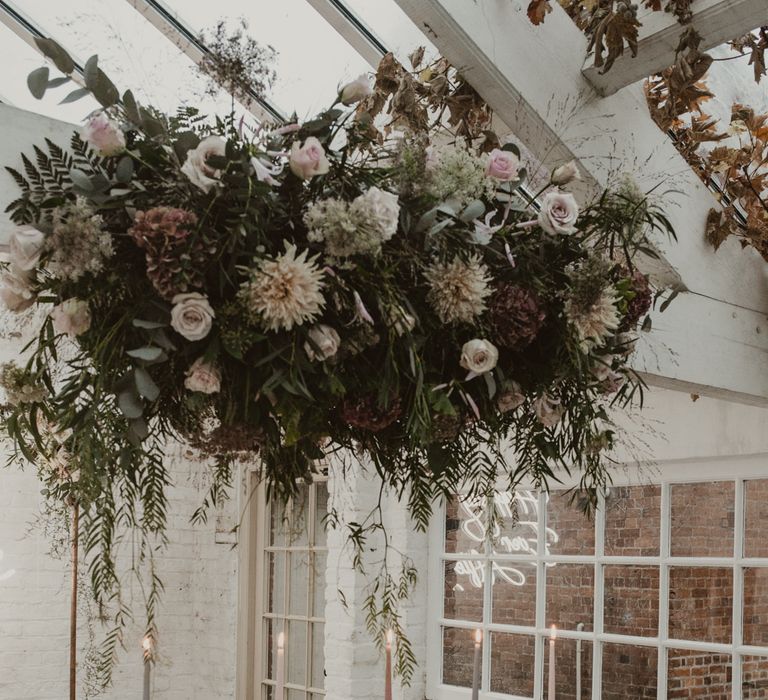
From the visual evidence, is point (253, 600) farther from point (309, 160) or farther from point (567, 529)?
point (309, 160)

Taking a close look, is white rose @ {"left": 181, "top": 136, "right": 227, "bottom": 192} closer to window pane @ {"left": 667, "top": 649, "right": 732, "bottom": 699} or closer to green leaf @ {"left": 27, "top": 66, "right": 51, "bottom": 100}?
green leaf @ {"left": 27, "top": 66, "right": 51, "bottom": 100}

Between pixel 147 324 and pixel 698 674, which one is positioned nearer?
pixel 147 324

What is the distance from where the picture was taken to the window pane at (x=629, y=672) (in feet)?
12.9

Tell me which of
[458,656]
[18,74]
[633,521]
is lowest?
[458,656]

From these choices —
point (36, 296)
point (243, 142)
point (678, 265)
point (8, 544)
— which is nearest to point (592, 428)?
point (243, 142)

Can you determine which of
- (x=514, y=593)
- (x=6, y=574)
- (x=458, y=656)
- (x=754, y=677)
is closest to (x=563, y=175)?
(x=754, y=677)

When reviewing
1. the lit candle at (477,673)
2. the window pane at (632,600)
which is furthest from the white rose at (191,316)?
the window pane at (632,600)

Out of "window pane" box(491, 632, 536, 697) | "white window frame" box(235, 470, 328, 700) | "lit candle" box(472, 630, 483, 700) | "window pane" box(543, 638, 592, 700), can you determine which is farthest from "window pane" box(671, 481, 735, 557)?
"white window frame" box(235, 470, 328, 700)

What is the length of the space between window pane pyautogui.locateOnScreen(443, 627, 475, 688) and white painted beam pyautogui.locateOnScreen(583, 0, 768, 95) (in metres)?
2.97

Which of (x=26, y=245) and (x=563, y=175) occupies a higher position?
(x=563, y=175)

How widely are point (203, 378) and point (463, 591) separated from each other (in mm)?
3787

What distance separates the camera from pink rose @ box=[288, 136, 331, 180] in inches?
47.8

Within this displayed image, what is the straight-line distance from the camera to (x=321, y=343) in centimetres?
120

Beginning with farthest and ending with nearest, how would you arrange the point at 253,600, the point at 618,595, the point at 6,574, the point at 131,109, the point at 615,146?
the point at 253,600 < the point at 6,574 < the point at 618,595 < the point at 615,146 < the point at 131,109
